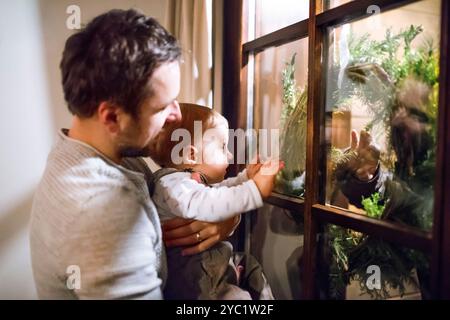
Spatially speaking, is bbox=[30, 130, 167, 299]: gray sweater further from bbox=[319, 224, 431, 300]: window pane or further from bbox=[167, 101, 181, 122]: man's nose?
bbox=[319, 224, 431, 300]: window pane

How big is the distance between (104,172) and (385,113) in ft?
1.94

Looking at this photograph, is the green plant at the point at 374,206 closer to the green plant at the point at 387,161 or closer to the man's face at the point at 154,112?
the green plant at the point at 387,161

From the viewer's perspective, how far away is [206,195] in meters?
0.75

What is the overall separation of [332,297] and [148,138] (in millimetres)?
536

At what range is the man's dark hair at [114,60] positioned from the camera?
64 cm

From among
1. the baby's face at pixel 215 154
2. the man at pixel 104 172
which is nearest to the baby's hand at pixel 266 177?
the baby's face at pixel 215 154

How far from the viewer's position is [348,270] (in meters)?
0.90

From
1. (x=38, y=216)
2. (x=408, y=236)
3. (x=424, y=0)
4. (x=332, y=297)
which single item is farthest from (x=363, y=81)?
(x=38, y=216)

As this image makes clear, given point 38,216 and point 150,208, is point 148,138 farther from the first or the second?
point 38,216

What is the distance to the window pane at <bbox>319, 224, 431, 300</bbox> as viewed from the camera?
75cm

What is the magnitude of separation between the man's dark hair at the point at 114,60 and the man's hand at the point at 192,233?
1.00ft

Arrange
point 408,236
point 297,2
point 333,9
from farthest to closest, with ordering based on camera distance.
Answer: point 297,2
point 333,9
point 408,236

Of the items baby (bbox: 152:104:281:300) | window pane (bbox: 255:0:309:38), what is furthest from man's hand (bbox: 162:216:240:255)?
window pane (bbox: 255:0:309:38)

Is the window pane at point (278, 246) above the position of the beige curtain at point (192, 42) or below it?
below
